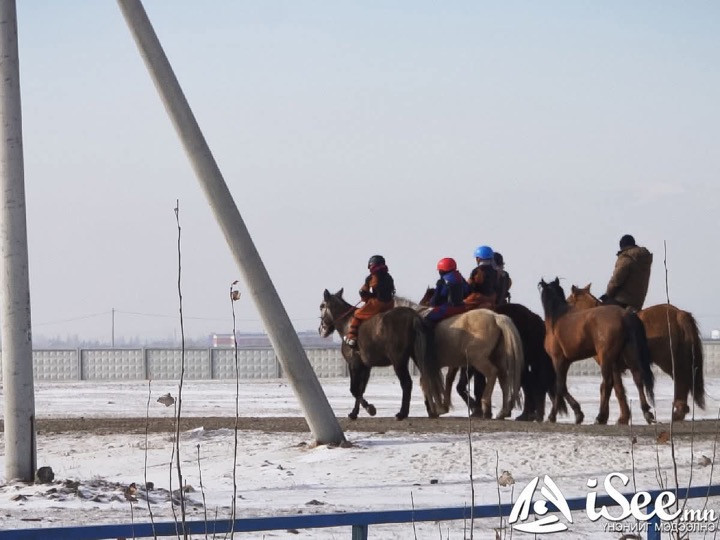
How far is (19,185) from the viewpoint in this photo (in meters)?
13.7

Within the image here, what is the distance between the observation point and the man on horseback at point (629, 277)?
806 inches

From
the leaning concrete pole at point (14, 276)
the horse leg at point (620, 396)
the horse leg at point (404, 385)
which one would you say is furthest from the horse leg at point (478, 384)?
the leaning concrete pole at point (14, 276)

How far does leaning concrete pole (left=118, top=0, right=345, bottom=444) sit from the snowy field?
18.6 inches

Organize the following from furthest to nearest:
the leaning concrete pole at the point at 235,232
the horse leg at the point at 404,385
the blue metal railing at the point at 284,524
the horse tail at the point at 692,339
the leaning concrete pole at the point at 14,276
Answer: the horse leg at the point at 404,385 < the horse tail at the point at 692,339 < the leaning concrete pole at the point at 235,232 < the leaning concrete pole at the point at 14,276 < the blue metal railing at the point at 284,524

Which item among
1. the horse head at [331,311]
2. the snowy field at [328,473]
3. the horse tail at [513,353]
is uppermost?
the horse head at [331,311]

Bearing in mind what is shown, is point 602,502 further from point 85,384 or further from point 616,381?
point 85,384

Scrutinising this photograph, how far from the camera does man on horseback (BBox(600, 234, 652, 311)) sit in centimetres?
2047

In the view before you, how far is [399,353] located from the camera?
19656mm

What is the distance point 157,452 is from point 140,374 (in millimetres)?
26998

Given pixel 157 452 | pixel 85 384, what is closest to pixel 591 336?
pixel 157 452

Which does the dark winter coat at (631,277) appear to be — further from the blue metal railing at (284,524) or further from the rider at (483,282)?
the blue metal railing at (284,524)

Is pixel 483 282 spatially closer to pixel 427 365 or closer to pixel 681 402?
pixel 427 365

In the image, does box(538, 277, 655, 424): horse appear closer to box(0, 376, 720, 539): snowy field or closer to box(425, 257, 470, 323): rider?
box(425, 257, 470, 323): rider

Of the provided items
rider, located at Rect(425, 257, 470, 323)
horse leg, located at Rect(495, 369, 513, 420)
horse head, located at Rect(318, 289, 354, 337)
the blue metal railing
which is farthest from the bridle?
the blue metal railing
